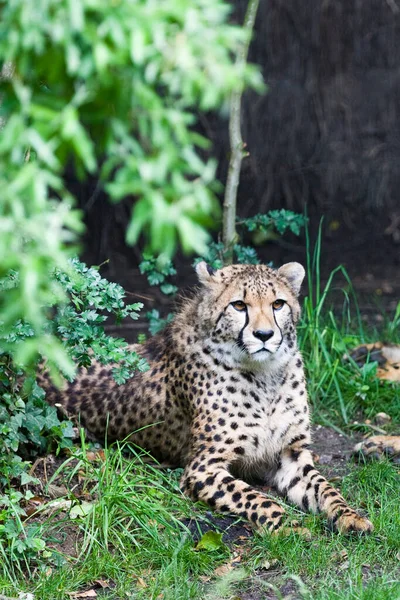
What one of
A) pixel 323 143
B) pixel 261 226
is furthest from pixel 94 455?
pixel 323 143

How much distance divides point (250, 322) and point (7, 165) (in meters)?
2.61

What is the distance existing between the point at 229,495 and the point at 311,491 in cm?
40

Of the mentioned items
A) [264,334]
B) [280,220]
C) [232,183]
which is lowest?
[264,334]

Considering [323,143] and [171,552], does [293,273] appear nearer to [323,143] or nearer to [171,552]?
[171,552]

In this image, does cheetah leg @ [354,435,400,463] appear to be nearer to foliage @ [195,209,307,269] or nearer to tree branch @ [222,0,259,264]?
foliage @ [195,209,307,269]

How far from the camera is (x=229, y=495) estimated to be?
4695mm

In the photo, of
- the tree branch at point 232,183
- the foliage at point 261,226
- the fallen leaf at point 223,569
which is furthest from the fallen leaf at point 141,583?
the tree branch at point 232,183

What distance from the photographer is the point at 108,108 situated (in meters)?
2.35

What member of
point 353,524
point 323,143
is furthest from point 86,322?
point 323,143

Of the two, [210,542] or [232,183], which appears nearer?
[210,542]

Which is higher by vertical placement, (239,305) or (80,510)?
(239,305)

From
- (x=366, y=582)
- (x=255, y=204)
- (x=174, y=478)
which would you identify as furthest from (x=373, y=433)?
(x=255, y=204)

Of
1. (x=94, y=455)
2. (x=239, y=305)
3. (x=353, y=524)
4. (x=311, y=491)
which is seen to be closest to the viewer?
(x=353, y=524)

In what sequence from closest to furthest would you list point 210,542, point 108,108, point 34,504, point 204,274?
point 108,108 < point 210,542 < point 34,504 < point 204,274
